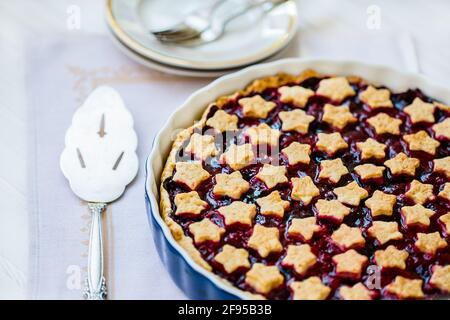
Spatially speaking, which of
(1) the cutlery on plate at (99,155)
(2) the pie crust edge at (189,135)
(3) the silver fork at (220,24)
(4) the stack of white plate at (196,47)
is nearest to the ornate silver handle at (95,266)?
(1) the cutlery on plate at (99,155)

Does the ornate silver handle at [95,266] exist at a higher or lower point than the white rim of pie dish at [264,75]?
lower

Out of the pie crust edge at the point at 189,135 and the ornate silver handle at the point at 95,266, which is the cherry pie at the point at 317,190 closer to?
the pie crust edge at the point at 189,135

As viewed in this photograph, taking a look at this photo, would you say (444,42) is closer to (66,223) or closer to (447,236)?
(447,236)

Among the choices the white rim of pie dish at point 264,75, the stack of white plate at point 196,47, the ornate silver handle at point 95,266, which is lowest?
the ornate silver handle at point 95,266

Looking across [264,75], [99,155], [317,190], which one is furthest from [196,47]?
[317,190]

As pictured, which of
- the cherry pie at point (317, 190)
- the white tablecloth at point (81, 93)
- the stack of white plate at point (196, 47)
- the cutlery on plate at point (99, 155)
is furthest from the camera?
the stack of white plate at point (196, 47)

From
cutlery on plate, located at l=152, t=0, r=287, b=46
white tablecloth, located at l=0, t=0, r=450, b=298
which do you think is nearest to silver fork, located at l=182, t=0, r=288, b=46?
cutlery on plate, located at l=152, t=0, r=287, b=46

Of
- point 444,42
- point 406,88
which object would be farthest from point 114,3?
point 444,42
